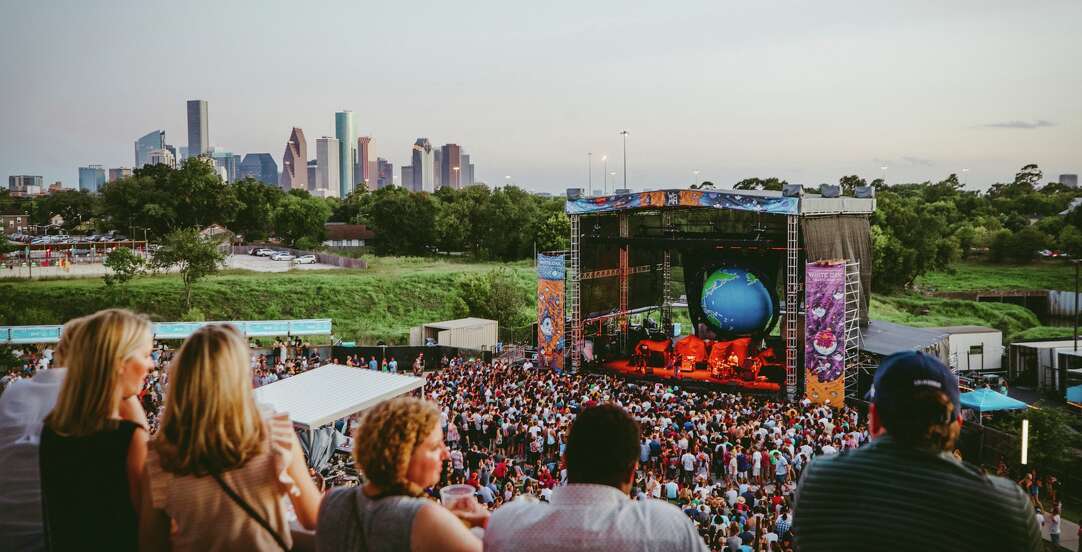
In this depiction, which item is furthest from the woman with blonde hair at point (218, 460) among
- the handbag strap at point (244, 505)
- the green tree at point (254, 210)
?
the green tree at point (254, 210)

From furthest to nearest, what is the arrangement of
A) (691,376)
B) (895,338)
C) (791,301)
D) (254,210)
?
(254,210) < (895,338) < (691,376) < (791,301)

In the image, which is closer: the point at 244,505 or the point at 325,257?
the point at 244,505

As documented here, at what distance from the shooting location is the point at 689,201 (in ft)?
72.3

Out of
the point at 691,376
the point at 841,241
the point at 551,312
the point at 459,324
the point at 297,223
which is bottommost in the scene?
the point at 691,376

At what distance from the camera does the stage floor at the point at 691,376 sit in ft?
70.4

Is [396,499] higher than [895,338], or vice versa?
[396,499]

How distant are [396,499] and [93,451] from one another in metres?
0.94

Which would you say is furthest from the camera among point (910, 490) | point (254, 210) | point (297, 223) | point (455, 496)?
point (297, 223)

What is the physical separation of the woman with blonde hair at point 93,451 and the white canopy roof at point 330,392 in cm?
1011

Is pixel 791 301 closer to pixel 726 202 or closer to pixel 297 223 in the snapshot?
pixel 726 202

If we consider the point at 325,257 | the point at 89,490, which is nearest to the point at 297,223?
the point at 325,257

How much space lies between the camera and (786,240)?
2191 cm

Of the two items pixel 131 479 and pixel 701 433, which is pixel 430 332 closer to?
pixel 701 433

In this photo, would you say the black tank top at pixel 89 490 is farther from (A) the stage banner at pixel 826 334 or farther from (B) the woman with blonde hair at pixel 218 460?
(A) the stage banner at pixel 826 334
